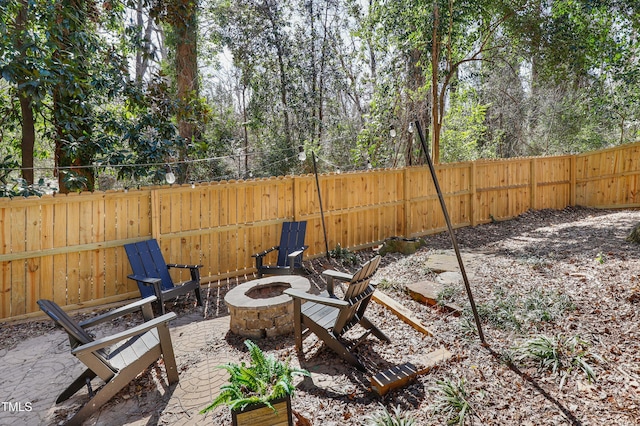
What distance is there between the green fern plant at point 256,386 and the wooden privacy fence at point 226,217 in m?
3.42

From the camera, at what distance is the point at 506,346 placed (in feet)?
9.36

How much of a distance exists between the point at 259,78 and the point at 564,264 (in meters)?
9.23

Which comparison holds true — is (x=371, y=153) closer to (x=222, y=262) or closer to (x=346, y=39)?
(x=346, y=39)

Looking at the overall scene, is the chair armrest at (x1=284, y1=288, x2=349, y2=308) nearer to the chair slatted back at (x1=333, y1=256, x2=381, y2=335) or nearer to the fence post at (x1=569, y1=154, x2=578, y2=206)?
the chair slatted back at (x1=333, y1=256, x2=381, y2=335)

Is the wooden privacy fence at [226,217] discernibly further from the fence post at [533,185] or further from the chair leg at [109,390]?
the chair leg at [109,390]

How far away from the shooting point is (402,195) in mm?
7547

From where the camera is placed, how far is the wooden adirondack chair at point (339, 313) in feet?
9.23

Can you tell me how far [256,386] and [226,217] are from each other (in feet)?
12.5

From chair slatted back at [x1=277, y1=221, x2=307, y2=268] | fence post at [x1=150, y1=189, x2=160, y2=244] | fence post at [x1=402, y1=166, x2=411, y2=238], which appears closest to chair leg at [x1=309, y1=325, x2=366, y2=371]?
chair slatted back at [x1=277, y1=221, x2=307, y2=268]

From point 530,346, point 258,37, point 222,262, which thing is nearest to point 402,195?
point 222,262

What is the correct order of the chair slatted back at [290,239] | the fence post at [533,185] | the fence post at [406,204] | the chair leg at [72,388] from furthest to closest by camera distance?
1. the fence post at [533,185]
2. the fence post at [406,204]
3. the chair slatted back at [290,239]
4. the chair leg at [72,388]

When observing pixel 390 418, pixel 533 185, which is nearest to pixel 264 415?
pixel 390 418

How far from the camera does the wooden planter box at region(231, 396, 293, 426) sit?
1864 millimetres

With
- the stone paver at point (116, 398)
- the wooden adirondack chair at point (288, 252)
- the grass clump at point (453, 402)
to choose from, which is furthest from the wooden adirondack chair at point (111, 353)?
the wooden adirondack chair at point (288, 252)
